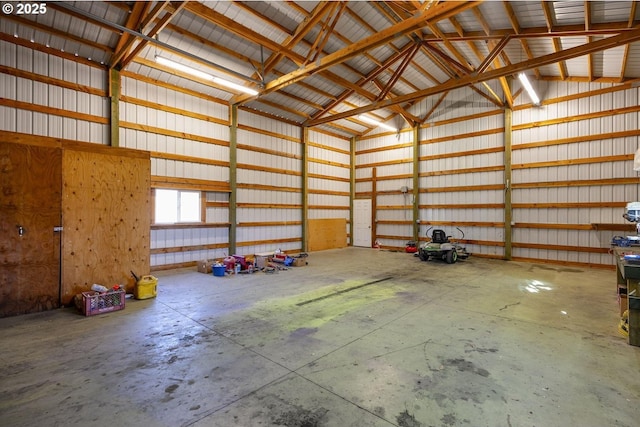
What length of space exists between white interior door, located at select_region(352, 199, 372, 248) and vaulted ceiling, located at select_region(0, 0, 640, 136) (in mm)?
4499

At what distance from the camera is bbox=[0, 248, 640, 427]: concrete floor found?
6.94 feet

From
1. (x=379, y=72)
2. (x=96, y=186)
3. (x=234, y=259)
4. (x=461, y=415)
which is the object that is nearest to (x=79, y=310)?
(x=96, y=186)

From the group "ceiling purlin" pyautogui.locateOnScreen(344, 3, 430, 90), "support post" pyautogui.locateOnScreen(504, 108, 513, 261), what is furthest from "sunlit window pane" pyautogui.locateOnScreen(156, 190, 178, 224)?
"support post" pyautogui.locateOnScreen(504, 108, 513, 261)

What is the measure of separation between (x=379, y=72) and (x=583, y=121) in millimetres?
5691

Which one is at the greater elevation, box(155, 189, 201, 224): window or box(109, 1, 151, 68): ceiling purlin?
box(109, 1, 151, 68): ceiling purlin

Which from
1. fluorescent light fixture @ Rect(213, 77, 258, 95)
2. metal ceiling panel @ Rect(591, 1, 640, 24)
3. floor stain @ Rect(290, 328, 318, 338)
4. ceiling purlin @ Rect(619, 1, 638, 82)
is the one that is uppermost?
metal ceiling panel @ Rect(591, 1, 640, 24)

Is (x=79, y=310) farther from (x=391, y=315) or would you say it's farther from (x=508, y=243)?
(x=508, y=243)

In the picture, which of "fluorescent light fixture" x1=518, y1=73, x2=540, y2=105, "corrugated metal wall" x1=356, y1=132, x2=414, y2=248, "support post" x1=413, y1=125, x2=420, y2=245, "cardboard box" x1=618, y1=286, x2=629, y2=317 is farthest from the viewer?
"corrugated metal wall" x1=356, y1=132, x2=414, y2=248

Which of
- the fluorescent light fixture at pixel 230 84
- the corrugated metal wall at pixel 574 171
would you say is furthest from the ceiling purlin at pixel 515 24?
the fluorescent light fixture at pixel 230 84

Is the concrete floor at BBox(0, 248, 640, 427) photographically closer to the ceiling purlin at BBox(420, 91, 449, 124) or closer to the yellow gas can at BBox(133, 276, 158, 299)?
the yellow gas can at BBox(133, 276, 158, 299)

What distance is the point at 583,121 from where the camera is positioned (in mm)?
8062

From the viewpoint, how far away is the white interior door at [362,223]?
41.2 feet

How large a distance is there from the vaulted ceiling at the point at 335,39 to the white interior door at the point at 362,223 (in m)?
4.50

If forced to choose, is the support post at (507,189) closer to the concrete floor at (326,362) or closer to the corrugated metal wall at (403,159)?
the corrugated metal wall at (403,159)
